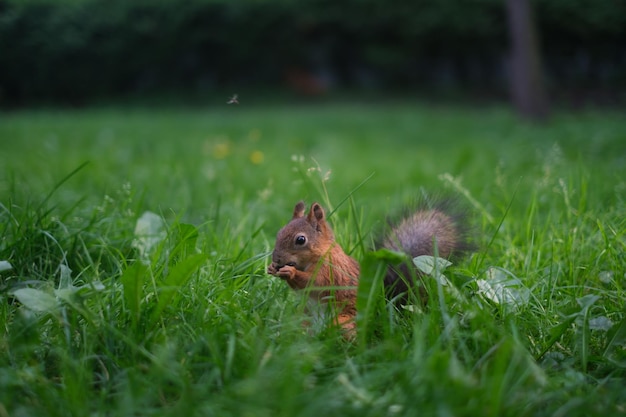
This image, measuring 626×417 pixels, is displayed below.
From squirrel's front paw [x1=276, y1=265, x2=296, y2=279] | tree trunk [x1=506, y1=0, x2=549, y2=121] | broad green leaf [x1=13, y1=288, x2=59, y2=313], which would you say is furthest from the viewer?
tree trunk [x1=506, y1=0, x2=549, y2=121]

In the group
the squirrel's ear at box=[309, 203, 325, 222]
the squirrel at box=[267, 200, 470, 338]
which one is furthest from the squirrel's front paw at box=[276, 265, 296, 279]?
the squirrel's ear at box=[309, 203, 325, 222]

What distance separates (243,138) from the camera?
7.20m

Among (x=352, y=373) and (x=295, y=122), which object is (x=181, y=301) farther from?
(x=295, y=122)

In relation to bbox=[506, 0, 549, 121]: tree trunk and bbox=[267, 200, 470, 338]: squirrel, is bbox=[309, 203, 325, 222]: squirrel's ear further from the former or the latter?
bbox=[506, 0, 549, 121]: tree trunk

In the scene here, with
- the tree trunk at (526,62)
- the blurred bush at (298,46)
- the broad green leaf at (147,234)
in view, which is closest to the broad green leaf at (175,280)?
the broad green leaf at (147,234)

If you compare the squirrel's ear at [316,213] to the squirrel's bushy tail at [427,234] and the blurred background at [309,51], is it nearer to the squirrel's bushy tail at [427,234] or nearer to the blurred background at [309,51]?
the squirrel's bushy tail at [427,234]

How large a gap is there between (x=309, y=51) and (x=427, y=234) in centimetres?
1251

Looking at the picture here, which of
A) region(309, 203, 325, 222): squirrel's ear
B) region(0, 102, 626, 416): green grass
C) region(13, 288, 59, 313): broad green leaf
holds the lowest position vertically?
region(0, 102, 626, 416): green grass

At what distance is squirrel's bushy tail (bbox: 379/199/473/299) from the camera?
1.91 m

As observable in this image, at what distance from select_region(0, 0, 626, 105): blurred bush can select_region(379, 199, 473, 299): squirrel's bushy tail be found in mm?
8861

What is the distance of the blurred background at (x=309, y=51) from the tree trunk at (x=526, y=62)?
1.62 meters

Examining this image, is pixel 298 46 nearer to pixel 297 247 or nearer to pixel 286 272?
pixel 297 247

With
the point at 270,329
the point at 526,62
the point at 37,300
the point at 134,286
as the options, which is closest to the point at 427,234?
the point at 270,329

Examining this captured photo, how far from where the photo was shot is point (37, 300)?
5.24 feet
